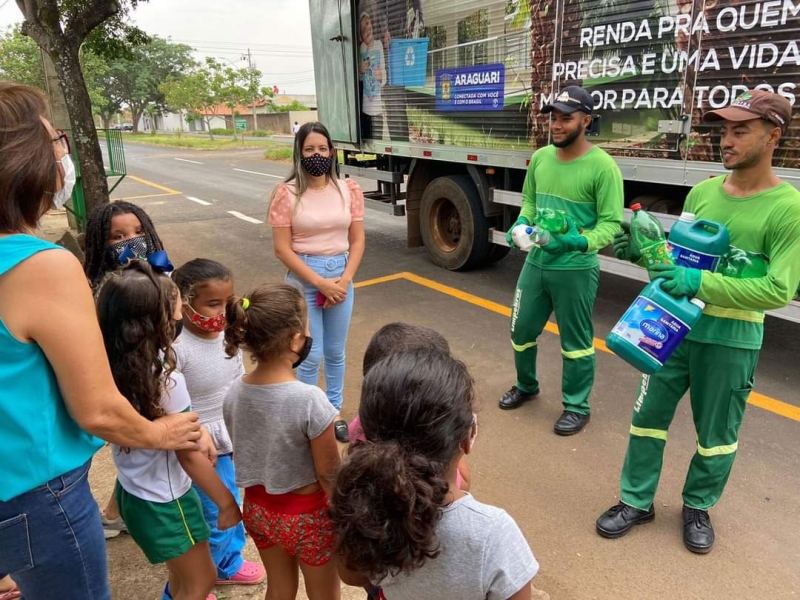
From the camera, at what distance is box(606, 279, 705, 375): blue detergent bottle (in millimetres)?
2232

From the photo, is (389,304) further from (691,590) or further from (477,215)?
(691,590)

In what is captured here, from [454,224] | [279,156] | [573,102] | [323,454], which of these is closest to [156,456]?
[323,454]

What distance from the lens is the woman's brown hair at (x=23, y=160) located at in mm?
1271

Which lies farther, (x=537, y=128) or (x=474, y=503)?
(x=537, y=128)

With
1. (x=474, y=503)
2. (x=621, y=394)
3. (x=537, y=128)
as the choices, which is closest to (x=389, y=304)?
(x=537, y=128)

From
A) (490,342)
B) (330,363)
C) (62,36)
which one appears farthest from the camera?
(62,36)

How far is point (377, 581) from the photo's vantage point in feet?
4.11

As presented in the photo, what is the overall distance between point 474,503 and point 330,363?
2.16 m

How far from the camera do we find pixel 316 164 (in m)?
3.09

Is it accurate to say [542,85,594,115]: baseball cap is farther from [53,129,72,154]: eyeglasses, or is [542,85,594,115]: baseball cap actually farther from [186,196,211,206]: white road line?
[186,196,211,206]: white road line

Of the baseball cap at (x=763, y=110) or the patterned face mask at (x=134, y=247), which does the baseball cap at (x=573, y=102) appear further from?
the patterned face mask at (x=134, y=247)

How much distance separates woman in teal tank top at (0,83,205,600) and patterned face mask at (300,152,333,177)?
5.63 feet

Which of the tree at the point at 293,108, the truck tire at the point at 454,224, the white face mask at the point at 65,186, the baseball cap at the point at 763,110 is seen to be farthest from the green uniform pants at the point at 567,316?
the tree at the point at 293,108

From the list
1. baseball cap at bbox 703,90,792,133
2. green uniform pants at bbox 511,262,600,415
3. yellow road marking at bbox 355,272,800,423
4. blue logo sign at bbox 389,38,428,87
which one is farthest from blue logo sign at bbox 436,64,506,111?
baseball cap at bbox 703,90,792,133
